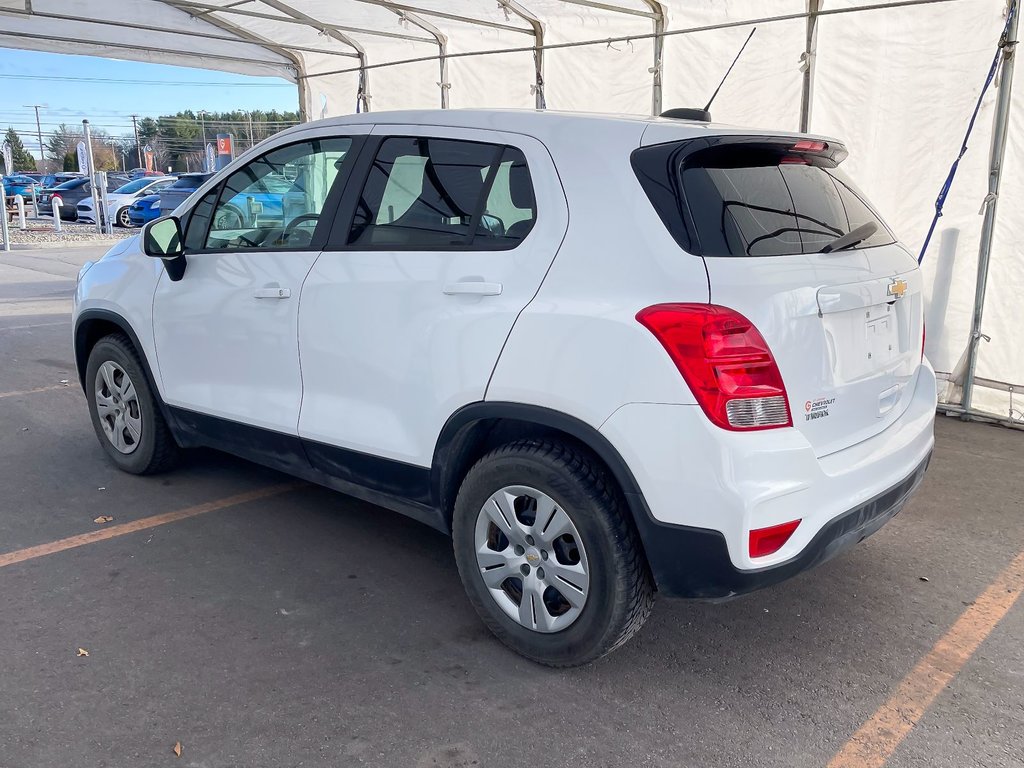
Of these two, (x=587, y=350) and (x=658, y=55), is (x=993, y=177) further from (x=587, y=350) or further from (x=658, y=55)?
(x=587, y=350)

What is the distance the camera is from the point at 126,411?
15.7 feet

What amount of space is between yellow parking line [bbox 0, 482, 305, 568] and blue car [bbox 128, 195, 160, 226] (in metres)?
21.4

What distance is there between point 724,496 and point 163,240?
295cm

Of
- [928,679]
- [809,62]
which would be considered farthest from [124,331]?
[809,62]

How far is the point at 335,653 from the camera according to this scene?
3.11 metres

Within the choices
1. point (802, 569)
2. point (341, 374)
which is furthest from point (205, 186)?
point (802, 569)

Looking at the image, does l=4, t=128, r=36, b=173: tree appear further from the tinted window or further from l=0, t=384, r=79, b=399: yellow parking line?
the tinted window

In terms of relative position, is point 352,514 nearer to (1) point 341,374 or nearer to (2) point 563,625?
(1) point 341,374

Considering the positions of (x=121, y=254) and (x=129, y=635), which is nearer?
(x=129, y=635)

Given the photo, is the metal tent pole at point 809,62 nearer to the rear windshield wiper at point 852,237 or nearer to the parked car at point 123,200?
the rear windshield wiper at point 852,237

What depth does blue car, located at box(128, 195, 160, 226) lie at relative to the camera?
78.8ft

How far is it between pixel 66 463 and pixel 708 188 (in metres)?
4.08

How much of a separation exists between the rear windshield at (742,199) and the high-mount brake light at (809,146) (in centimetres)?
3

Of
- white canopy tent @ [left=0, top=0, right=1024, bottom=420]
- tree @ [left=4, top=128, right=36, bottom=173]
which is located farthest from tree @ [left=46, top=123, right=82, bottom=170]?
white canopy tent @ [left=0, top=0, right=1024, bottom=420]
